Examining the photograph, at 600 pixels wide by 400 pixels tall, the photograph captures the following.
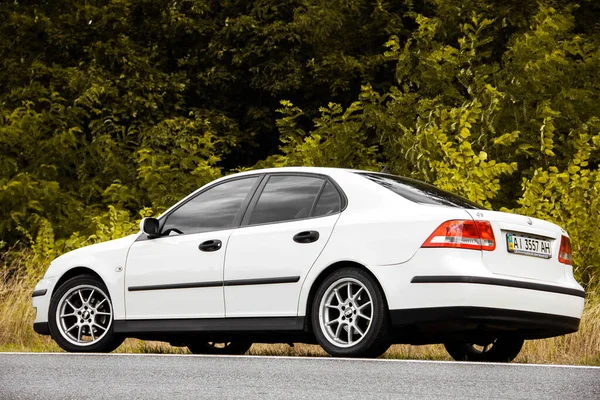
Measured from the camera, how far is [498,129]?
1823cm

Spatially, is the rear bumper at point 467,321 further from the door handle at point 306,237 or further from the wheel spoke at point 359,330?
the door handle at point 306,237

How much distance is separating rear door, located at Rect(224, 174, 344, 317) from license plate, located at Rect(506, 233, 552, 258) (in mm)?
1302

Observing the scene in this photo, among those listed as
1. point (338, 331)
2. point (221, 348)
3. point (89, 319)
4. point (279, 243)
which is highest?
point (279, 243)

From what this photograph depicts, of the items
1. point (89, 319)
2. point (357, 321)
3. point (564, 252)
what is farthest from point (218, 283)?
point (564, 252)

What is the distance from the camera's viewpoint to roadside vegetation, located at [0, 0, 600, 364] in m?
15.6

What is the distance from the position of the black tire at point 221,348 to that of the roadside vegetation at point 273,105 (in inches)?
44.5

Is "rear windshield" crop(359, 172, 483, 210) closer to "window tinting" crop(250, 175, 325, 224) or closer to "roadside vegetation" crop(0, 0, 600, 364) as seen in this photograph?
"window tinting" crop(250, 175, 325, 224)

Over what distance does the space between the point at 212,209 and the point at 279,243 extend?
1017mm

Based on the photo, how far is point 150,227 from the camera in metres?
9.40

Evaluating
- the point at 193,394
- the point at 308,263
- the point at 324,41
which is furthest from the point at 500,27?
the point at 193,394

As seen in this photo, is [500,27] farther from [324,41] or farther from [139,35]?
[139,35]

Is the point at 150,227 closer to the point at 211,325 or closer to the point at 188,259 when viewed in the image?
the point at 188,259

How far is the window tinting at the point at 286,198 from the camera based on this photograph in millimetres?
8742

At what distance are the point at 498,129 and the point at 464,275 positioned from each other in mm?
10954
